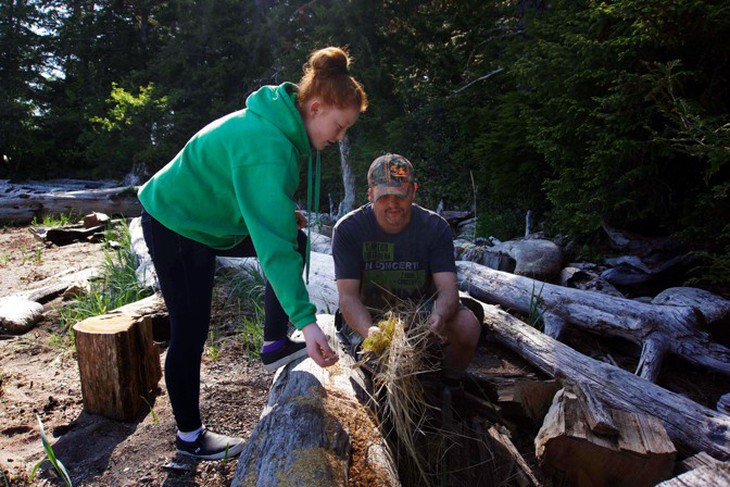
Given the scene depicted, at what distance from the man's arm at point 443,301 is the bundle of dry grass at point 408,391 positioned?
119 mm

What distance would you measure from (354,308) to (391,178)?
0.74m

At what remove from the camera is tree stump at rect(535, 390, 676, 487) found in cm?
181

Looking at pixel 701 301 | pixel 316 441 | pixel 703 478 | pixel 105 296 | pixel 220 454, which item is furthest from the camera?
pixel 105 296

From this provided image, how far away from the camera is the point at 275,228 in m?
1.70

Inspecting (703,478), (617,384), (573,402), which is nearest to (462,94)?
(617,384)

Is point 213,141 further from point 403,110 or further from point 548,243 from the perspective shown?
point 403,110

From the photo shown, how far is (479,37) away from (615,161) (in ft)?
19.6

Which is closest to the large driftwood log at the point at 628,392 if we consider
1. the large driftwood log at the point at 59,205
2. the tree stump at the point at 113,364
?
the tree stump at the point at 113,364

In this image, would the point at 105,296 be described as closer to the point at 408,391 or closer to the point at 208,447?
the point at 208,447

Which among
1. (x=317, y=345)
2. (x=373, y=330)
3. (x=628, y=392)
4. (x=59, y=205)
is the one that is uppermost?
(x=59, y=205)

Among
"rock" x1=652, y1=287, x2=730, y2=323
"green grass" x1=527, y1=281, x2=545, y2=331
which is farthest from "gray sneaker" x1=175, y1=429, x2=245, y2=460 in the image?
"rock" x1=652, y1=287, x2=730, y2=323

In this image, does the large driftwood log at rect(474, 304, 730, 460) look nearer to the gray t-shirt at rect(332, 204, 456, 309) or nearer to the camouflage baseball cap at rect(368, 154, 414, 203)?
the gray t-shirt at rect(332, 204, 456, 309)

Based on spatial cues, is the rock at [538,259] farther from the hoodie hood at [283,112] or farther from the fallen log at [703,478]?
the hoodie hood at [283,112]

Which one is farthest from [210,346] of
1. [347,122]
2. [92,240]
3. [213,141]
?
[92,240]
